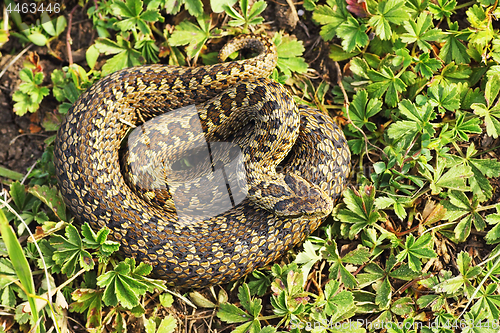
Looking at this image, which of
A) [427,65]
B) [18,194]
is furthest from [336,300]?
[18,194]

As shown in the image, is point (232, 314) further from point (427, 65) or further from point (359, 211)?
point (427, 65)

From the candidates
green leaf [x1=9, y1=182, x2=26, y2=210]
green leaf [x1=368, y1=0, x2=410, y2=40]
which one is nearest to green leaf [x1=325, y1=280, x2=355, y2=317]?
green leaf [x1=368, y1=0, x2=410, y2=40]

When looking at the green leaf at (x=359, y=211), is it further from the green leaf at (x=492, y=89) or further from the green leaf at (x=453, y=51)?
the green leaf at (x=453, y=51)

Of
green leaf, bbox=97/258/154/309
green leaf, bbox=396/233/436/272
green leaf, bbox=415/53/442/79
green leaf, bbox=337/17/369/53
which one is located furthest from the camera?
green leaf, bbox=337/17/369/53

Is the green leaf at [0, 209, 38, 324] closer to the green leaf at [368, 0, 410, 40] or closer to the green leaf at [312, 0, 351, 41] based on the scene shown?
the green leaf at [312, 0, 351, 41]

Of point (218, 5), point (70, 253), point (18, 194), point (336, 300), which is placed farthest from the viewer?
point (218, 5)

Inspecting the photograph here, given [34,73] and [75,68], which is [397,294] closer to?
[75,68]

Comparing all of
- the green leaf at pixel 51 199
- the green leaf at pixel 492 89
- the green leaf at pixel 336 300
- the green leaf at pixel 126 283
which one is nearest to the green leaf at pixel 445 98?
the green leaf at pixel 492 89

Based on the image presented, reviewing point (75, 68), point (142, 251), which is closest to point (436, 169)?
point (142, 251)
